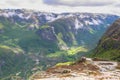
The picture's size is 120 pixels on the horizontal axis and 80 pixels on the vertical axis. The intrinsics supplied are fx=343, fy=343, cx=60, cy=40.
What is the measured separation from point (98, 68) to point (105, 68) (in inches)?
156

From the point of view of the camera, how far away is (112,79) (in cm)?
8662

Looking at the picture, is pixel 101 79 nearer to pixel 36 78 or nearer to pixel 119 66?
pixel 36 78

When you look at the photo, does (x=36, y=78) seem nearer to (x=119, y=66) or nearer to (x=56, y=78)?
(x=56, y=78)

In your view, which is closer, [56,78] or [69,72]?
[56,78]

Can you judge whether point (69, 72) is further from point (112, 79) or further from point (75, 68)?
point (112, 79)

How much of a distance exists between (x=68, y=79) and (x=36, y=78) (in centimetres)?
1151

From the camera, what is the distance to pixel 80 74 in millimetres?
95125

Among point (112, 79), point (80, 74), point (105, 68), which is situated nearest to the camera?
point (112, 79)

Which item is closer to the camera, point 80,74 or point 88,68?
point 80,74

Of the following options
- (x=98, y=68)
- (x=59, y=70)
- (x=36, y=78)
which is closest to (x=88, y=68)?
(x=98, y=68)

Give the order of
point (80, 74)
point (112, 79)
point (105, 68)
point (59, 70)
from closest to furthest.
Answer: point (112, 79), point (80, 74), point (59, 70), point (105, 68)

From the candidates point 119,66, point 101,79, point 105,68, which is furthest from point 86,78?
point 119,66

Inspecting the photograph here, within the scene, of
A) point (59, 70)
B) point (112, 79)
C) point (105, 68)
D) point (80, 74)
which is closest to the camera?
point (112, 79)

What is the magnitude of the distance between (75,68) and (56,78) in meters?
19.1
